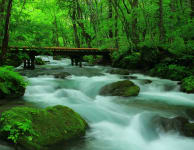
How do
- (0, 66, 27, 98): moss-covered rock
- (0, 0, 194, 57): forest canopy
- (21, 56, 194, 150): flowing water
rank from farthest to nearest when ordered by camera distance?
(0, 0, 194, 57): forest canopy
(0, 66, 27, 98): moss-covered rock
(21, 56, 194, 150): flowing water

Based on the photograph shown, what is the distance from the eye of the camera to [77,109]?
21.0 feet

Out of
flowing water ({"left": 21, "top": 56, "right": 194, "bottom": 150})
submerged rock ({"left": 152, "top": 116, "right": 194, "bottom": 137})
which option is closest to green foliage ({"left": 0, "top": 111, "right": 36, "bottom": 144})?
flowing water ({"left": 21, "top": 56, "right": 194, "bottom": 150})

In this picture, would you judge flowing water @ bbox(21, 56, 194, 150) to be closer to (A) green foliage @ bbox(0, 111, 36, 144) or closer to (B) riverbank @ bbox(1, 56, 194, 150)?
(B) riverbank @ bbox(1, 56, 194, 150)

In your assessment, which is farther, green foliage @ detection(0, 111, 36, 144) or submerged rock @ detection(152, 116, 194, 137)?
submerged rock @ detection(152, 116, 194, 137)

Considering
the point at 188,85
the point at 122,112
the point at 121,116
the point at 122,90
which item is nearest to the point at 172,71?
the point at 188,85

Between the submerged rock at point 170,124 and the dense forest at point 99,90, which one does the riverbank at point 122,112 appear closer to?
the dense forest at point 99,90

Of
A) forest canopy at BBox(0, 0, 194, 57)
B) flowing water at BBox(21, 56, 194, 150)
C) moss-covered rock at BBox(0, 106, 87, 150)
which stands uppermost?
forest canopy at BBox(0, 0, 194, 57)

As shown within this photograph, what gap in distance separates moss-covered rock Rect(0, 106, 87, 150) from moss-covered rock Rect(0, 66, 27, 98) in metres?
2.98

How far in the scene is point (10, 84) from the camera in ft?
23.5

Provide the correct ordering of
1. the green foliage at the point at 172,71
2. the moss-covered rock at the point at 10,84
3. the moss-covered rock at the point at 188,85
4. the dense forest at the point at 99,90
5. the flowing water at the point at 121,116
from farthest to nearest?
the green foliage at the point at 172,71, the moss-covered rock at the point at 188,85, the moss-covered rock at the point at 10,84, the flowing water at the point at 121,116, the dense forest at the point at 99,90

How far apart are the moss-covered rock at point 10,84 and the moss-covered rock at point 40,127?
2.98 meters

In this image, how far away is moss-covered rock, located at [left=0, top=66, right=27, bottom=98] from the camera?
6914 millimetres

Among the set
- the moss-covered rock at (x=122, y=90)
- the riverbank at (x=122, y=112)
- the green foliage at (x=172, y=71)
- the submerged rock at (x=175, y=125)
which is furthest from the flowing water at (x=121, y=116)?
the green foliage at (x=172, y=71)

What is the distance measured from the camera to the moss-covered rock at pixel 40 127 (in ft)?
12.3
